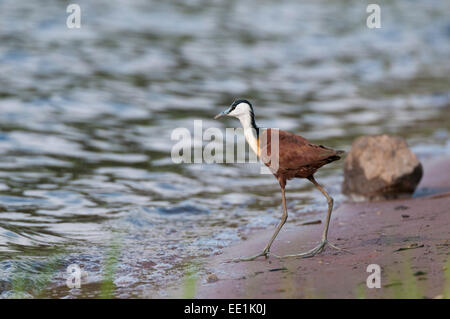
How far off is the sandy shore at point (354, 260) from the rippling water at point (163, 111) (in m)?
0.58

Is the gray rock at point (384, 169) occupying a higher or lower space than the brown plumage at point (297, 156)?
higher

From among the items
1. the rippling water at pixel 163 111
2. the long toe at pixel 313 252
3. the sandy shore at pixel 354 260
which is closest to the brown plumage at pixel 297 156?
the long toe at pixel 313 252

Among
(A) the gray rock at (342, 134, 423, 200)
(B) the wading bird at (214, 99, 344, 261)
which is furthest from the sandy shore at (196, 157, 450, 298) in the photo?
(A) the gray rock at (342, 134, 423, 200)

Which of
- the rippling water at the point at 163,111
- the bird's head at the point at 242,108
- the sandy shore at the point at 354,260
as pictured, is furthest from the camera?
the rippling water at the point at 163,111

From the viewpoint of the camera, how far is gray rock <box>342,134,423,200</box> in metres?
8.45

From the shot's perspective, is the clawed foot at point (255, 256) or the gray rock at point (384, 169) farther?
the gray rock at point (384, 169)

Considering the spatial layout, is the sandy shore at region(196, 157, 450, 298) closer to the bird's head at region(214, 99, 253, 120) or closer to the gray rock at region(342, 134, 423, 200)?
the gray rock at region(342, 134, 423, 200)

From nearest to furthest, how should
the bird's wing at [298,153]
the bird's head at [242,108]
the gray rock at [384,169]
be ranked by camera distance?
1. the bird's wing at [298,153]
2. the bird's head at [242,108]
3. the gray rock at [384,169]

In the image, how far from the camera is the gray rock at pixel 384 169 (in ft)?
27.7

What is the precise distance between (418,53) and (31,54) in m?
12.1

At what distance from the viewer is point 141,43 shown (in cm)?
1942

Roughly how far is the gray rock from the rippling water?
0.73 meters

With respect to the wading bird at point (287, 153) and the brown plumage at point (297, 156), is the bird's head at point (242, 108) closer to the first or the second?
the wading bird at point (287, 153)

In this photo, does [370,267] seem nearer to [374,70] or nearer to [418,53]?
[374,70]
